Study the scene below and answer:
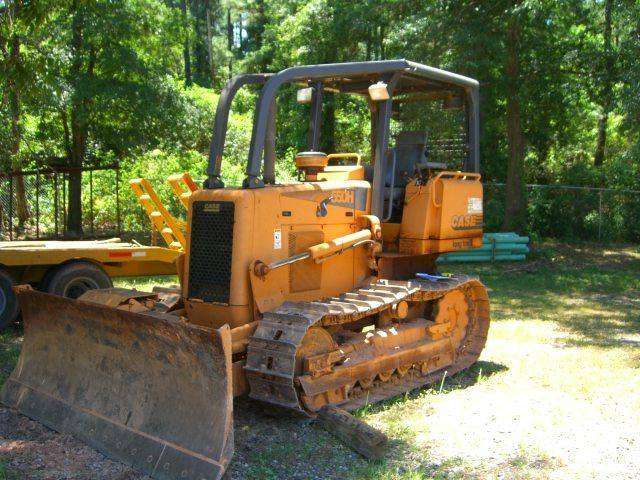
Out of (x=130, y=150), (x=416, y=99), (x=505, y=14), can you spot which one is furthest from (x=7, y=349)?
(x=505, y=14)

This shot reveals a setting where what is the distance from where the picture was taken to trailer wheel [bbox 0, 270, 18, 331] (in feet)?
27.5

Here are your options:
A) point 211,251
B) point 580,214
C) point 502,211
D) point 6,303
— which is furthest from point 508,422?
point 580,214

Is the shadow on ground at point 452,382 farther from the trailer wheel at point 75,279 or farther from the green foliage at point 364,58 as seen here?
the green foliage at point 364,58

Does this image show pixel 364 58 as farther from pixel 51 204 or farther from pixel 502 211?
pixel 51 204

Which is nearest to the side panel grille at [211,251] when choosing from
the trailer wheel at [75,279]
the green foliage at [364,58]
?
the trailer wheel at [75,279]

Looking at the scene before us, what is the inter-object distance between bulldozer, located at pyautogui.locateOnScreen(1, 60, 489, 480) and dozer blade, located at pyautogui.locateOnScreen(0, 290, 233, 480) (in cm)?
1

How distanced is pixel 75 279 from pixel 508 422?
5683 millimetres

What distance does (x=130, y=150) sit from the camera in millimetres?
17422

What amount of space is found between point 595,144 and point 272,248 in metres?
24.5

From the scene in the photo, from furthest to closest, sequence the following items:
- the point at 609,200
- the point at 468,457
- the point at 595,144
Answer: the point at 595,144 < the point at 609,200 < the point at 468,457

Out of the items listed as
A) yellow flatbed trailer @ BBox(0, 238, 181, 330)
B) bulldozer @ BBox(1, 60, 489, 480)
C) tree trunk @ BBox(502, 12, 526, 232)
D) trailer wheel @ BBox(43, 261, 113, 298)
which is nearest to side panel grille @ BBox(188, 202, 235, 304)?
bulldozer @ BBox(1, 60, 489, 480)

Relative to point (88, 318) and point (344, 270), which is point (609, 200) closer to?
point (344, 270)

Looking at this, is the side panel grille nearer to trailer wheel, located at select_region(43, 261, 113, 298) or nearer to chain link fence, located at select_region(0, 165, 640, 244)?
trailer wheel, located at select_region(43, 261, 113, 298)

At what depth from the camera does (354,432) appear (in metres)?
5.09
